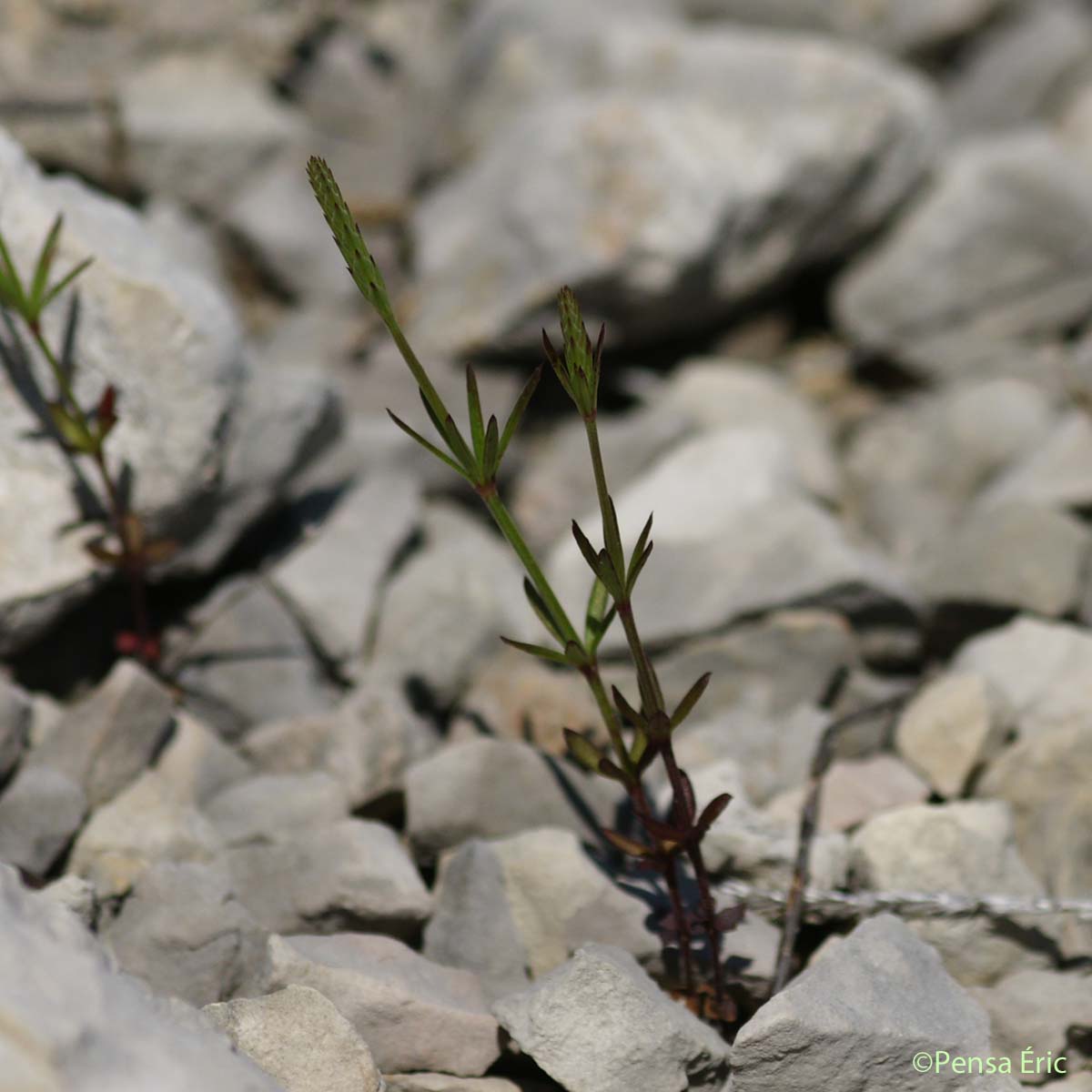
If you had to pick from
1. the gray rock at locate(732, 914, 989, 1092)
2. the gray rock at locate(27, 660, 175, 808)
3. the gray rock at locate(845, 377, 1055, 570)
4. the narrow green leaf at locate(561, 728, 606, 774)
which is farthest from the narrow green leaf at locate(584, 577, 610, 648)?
the gray rock at locate(845, 377, 1055, 570)

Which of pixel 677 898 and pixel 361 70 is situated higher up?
pixel 361 70

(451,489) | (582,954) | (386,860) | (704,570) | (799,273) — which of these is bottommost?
(582,954)

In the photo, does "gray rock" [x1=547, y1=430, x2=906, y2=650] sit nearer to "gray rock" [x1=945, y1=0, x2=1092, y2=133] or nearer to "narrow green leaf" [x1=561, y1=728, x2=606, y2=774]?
"narrow green leaf" [x1=561, y1=728, x2=606, y2=774]

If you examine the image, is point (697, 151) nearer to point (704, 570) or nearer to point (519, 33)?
point (519, 33)

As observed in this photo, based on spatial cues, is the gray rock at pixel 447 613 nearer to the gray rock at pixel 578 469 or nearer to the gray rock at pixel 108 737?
the gray rock at pixel 578 469

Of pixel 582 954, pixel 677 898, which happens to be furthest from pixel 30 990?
pixel 677 898

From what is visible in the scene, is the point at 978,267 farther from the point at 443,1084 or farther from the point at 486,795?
the point at 443,1084

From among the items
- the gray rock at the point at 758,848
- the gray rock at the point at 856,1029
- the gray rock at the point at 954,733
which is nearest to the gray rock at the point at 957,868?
the gray rock at the point at 758,848
